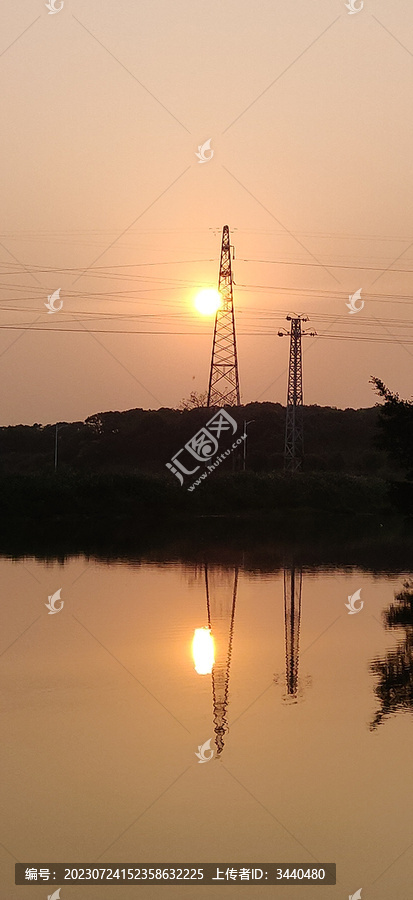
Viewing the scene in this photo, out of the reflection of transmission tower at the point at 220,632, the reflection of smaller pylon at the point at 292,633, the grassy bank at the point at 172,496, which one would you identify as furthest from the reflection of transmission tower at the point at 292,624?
the grassy bank at the point at 172,496

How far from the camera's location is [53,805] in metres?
8.72

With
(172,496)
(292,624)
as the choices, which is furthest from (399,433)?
(172,496)

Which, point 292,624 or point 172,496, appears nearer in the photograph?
point 292,624

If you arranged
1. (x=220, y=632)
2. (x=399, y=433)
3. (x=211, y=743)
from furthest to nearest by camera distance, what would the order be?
(x=399, y=433) → (x=220, y=632) → (x=211, y=743)

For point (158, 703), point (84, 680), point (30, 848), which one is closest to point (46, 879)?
point (30, 848)

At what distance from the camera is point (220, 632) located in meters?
17.2

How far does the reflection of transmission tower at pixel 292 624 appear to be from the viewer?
13.5 metres

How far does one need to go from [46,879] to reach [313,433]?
4069 inches

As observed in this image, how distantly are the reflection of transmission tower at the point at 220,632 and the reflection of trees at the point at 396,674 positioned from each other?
64.9 inches

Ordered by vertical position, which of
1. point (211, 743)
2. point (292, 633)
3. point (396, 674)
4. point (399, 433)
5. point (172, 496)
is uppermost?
point (172, 496)

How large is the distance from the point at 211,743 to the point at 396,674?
398 cm

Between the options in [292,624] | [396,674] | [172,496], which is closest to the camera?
[396,674]

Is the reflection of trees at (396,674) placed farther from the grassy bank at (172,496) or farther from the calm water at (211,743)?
the grassy bank at (172,496)

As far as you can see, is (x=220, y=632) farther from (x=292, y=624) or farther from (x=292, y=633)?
(x=292, y=624)
